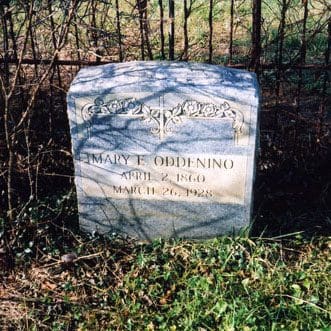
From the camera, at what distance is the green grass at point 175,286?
9.75ft

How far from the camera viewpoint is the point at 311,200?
4.04 m

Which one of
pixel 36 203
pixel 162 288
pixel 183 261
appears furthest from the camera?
pixel 36 203

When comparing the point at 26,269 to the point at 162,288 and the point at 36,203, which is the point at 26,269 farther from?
the point at 162,288

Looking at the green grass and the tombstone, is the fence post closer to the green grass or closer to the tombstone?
the tombstone

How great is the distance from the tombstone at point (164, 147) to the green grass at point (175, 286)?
6.8 inches

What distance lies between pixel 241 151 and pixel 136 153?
0.64 m

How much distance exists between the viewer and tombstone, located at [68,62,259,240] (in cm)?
320

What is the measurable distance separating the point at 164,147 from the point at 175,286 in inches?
32.6

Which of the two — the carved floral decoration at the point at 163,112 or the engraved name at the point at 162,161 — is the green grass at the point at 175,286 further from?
the carved floral decoration at the point at 163,112

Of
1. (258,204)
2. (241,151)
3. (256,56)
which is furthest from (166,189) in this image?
(256,56)

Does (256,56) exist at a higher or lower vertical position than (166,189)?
higher

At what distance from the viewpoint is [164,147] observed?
3.35m

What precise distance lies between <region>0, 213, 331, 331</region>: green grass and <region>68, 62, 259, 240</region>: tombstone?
0.57 ft

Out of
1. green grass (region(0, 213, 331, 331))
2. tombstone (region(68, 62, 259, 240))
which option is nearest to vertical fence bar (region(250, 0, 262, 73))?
tombstone (region(68, 62, 259, 240))
